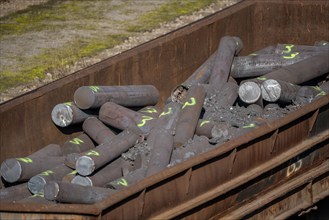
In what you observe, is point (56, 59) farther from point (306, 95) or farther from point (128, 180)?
point (128, 180)

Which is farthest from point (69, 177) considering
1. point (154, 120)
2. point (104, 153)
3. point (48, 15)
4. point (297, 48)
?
point (48, 15)

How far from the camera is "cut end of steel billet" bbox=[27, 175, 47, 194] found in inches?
367

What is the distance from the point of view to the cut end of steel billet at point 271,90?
1062cm

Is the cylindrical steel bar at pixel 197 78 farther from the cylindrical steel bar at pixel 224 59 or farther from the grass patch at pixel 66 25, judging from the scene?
the grass patch at pixel 66 25

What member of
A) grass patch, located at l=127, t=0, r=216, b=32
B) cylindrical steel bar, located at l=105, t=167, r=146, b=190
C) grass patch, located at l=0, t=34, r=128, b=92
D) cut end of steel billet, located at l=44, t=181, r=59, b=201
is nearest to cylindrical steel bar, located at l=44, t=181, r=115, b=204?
cut end of steel billet, located at l=44, t=181, r=59, b=201

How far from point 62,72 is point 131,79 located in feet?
13.7

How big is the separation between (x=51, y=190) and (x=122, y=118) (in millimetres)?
2022

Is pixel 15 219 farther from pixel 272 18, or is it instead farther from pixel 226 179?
pixel 272 18

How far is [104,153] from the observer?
9.59 m

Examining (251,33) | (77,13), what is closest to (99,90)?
(251,33)

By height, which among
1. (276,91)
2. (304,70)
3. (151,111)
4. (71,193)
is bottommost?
(151,111)

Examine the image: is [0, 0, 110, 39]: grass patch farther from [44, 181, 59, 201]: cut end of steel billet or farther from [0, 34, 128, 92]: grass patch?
[44, 181, 59, 201]: cut end of steel billet

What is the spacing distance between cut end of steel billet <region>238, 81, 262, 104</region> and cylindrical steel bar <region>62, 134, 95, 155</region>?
68.5 inches

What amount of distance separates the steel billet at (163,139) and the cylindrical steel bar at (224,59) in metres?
1.00
